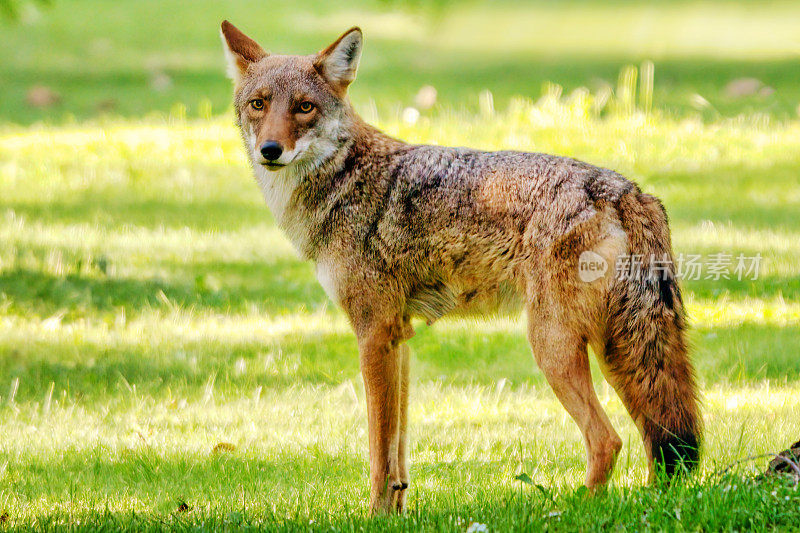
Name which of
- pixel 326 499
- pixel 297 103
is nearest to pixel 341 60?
pixel 297 103

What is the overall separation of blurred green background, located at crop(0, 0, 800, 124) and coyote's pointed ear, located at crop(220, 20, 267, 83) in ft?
24.3

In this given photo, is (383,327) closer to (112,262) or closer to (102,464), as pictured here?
(102,464)

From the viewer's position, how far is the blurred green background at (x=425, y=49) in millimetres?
14391

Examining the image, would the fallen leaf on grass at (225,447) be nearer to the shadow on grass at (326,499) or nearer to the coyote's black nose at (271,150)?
the shadow on grass at (326,499)

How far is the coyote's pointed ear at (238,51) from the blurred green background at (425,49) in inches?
292

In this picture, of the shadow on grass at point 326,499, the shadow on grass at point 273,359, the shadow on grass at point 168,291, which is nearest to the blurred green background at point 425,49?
the shadow on grass at point 168,291

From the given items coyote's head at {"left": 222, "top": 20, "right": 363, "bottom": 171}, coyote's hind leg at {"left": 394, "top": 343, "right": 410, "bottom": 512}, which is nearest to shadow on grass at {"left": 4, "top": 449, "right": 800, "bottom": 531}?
coyote's hind leg at {"left": 394, "top": 343, "right": 410, "bottom": 512}

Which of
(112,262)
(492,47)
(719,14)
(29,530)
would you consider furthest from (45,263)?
(719,14)

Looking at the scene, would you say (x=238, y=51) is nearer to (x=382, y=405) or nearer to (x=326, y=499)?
(x=382, y=405)

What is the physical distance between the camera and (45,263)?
8898 mm

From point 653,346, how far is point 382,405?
1.30 m

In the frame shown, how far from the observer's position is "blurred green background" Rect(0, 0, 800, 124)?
1439 centimetres

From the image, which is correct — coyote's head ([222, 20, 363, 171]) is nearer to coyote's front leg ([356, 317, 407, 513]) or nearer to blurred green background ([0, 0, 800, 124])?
coyote's front leg ([356, 317, 407, 513])

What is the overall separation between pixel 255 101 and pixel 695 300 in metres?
4.27
